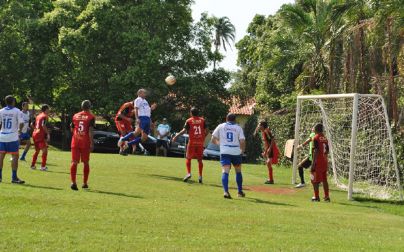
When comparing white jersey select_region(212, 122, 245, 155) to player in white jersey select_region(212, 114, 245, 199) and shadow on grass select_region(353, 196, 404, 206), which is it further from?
shadow on grass select_region(353, 196, 404, 206)

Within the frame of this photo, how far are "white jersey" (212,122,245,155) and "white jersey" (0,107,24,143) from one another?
15.5 feet

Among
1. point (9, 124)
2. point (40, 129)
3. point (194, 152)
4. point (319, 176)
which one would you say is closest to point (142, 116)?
point (194, 152)

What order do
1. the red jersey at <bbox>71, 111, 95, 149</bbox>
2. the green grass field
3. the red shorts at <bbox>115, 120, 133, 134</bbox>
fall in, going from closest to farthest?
the green grass field → the red jersey at <bbox>71, 111, 95, 149</bbox> → the red shorts at <bbox>115, 120, 133, 134</bbox>

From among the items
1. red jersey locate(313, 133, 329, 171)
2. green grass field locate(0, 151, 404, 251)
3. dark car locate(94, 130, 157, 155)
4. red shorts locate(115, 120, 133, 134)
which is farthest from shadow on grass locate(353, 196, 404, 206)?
dark car locate(94, 130, 157, 155)

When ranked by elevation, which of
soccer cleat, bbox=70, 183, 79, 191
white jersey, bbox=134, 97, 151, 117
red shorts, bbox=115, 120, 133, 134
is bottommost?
soccer cleat, bbox=70, 183, 79, 191

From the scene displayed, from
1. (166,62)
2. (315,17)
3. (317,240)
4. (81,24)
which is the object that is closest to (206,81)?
(166,62)

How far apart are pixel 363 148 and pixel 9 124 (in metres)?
10.5

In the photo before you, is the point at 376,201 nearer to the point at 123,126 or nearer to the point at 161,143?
the point at 123,126

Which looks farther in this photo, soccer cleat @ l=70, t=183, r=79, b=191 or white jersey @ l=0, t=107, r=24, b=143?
white jersey @ l=0, t=107, r=24, b=143

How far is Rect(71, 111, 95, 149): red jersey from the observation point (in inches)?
544

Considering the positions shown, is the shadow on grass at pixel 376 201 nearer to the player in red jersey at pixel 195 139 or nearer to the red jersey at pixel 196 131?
the player in red jersey at pixel 195 139

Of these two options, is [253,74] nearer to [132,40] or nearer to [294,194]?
[132,40]

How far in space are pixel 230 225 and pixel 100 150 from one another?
29.7m

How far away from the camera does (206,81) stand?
45406 millimetres
